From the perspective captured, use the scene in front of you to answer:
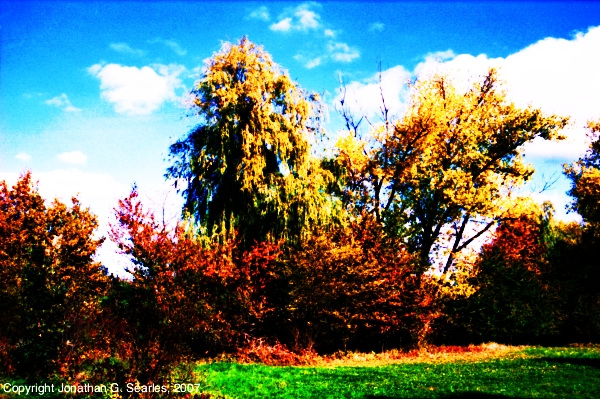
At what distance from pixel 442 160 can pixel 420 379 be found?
14.4 metres

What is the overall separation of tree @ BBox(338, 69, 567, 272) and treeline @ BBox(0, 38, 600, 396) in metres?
0.09

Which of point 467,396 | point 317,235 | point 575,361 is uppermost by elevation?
point 317,235

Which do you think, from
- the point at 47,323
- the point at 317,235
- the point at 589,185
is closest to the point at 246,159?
the point at 317,235

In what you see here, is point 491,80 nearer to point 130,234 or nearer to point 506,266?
point 506,266

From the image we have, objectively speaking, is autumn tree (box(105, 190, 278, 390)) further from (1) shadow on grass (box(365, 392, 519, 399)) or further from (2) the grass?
(1) shadow on grass (box(365, 392, 519, 399))

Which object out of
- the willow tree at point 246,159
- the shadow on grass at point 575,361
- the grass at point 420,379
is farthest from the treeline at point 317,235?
the shadow on grass at point 575,361

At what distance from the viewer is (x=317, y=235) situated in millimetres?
19234

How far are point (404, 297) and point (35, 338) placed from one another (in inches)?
653

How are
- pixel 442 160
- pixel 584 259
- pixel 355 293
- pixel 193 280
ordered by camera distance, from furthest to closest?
pixel 584 259 → pixel 442 160 → pixel 355 293 → pixel 193 280

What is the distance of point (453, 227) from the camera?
23828mm

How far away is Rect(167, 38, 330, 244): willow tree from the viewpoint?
19.3 meters

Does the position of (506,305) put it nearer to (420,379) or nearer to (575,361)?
(575,361)

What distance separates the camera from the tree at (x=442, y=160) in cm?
2261

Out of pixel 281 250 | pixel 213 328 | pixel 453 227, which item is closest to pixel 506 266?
pixel 453 227
